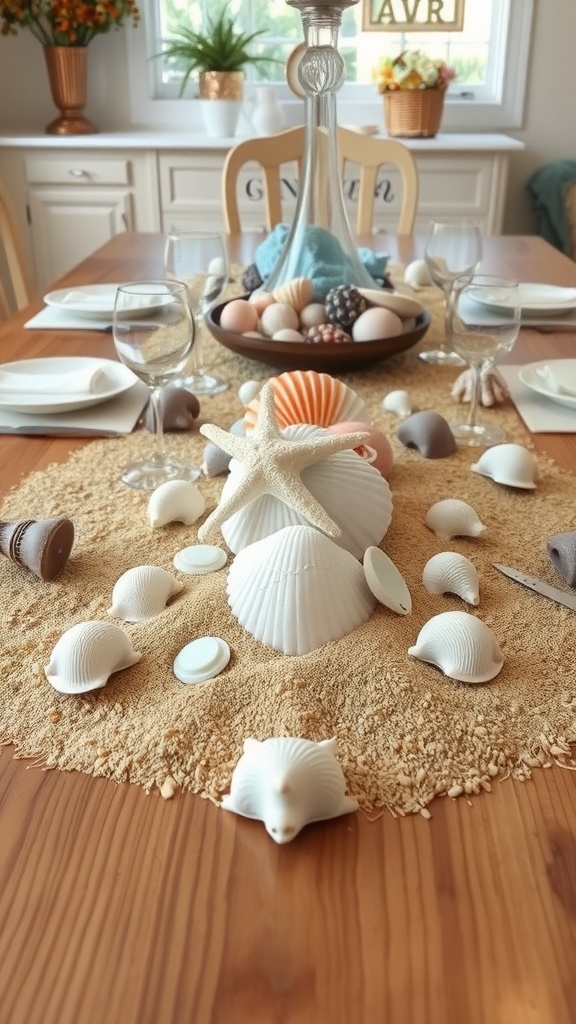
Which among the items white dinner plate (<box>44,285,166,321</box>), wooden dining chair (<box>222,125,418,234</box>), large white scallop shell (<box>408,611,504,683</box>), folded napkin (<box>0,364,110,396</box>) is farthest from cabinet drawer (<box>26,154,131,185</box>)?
large white scallop shell (<box>408,611,504,683</box>)

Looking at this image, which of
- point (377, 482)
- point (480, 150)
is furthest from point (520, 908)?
point (480, 150)

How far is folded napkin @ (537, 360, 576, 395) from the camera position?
3.62 feet

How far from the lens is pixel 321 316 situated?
48.3 inches

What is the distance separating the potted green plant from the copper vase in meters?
0.33

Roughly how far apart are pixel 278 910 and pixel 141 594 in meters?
0.28

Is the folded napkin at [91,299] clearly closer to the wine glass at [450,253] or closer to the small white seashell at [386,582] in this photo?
the wine glass at [450,253]

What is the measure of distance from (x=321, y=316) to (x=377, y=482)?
0.58 metres

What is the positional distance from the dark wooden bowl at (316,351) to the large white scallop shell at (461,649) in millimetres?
640

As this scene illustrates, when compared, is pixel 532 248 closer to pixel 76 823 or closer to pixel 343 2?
pixel 343 2

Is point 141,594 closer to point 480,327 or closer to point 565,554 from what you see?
point 565,554

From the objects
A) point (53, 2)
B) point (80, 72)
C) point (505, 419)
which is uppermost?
point (53, 2)

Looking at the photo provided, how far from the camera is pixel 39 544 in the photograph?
70 centimetres

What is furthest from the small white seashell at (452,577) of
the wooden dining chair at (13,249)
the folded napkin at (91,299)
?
the wooden dining chair at (13,249)

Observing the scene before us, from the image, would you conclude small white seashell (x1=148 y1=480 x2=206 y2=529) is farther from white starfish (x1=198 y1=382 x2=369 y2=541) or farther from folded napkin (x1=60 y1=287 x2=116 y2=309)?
folded napkin (x1=60 y1=287 x2=116 y2=309)
